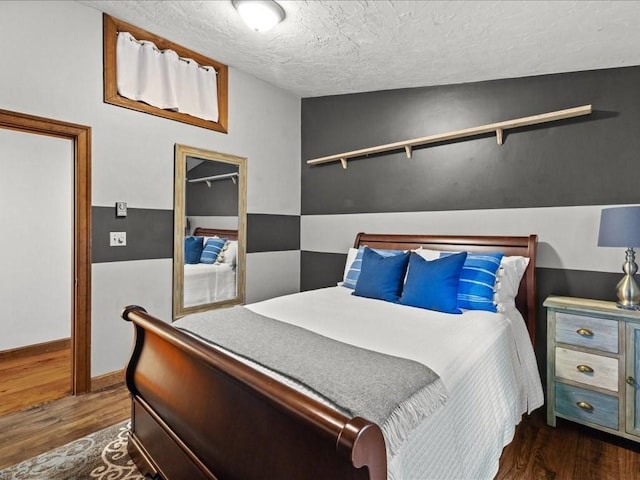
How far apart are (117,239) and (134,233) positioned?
0.13 meters

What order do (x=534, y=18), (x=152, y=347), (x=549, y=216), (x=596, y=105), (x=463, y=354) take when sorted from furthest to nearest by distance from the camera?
(x=549, y=216), (x=596, y=105), (x=534, y=18), (x=152, y=347), (x=463, y=354)

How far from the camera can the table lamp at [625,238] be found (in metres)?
2.08

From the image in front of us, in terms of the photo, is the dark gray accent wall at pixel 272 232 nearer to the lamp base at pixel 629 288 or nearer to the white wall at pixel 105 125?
the white wall at pixel 105 125

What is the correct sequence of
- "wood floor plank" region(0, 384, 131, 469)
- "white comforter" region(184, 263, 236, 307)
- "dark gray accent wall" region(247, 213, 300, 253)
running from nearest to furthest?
"wood floor plank" region(0, 384, 131, 469) < "white comforter" region(184, 263, 236, 307) < "dark gray accent wall" region(247, 213, 300, 253)

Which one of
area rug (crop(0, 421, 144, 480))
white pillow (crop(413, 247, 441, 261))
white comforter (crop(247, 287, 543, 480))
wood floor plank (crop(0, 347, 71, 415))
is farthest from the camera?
white pillow (crop(413, 247, 441, 261))

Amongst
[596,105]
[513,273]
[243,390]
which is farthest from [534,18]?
[243,390]

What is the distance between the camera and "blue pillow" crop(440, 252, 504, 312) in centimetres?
238

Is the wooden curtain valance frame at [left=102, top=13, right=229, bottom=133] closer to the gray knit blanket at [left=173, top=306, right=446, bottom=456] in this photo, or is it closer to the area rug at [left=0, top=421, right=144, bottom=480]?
the gray knit blanket at [left=173, top=306, right=446, bottom=456]

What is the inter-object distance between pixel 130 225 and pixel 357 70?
229 cm

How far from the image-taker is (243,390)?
127 centimetres

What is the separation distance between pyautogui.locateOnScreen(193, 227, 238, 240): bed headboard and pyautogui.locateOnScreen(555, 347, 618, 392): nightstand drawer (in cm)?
278

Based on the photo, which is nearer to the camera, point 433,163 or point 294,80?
point 433,163

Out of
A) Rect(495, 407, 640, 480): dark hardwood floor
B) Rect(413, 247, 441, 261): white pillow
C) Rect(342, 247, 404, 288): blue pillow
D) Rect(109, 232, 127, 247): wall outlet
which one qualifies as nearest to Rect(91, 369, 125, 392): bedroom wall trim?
Rect(109, 232, 127, 247): wall outlet

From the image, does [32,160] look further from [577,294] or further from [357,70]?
[577,294]
